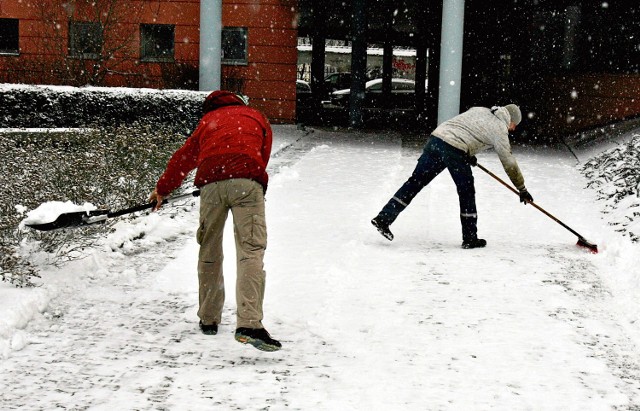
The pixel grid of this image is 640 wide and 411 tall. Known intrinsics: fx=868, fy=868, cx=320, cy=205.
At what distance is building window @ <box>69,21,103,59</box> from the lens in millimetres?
21219

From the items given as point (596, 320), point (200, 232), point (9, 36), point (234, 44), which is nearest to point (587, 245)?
point (596, 320)

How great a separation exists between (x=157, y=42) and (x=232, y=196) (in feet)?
58.5

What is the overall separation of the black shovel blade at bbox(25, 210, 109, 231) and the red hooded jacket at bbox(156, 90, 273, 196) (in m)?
0.57

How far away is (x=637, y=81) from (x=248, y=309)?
15.7 meters

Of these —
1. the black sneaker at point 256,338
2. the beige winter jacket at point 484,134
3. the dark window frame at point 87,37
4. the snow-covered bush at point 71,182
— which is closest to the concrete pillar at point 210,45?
the dark window frame at point 87,37

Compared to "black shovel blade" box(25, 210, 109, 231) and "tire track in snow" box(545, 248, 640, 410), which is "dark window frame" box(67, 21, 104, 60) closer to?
"tire track in snow" box(545, 248, 640, 410)

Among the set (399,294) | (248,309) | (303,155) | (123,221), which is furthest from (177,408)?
(303,155)

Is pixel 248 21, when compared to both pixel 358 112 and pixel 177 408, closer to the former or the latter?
pixel 358 112

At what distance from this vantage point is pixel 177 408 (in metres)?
4.28

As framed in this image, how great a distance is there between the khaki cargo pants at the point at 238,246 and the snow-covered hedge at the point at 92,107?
8286mm

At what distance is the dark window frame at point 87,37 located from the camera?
21203 mm

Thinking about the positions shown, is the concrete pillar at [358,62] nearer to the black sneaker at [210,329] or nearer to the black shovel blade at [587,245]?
the black shovel blade at [587,245]

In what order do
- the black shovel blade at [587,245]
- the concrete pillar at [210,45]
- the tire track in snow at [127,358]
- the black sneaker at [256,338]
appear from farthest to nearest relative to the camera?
the concrete pillar at [210,45] < the black shovel blade at [587,245] < the black sneaker at [256,338] < the tire track in snow at [127,358]

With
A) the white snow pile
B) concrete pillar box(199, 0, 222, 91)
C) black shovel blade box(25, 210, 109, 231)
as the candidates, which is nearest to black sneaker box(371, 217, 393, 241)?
black shovel blade box(25, 210, 109, 231)
